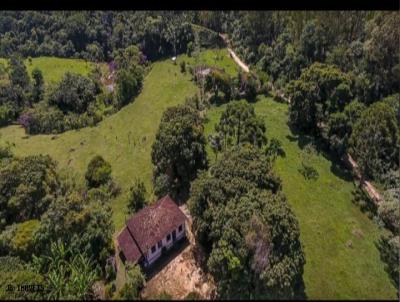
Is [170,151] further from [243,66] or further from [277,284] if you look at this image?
[243,66]

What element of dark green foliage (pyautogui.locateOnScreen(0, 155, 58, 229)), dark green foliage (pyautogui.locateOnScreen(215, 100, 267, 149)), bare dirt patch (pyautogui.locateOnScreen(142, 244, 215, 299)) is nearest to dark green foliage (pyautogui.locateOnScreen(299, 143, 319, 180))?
dark green foliage (pyautogui.locateOnScreen(215, 100, 267, 149))

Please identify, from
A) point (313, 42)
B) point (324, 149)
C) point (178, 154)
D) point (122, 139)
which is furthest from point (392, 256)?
point (122, 139)

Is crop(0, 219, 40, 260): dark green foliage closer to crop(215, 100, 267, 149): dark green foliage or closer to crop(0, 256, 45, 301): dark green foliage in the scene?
crop(0, 256, 45, 301): dark green foliage

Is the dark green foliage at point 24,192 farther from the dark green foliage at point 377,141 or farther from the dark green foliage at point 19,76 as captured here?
the dark green foliage at point 19,76

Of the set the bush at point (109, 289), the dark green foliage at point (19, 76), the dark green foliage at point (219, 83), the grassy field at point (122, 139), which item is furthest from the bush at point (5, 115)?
the bush at point (109, 289)

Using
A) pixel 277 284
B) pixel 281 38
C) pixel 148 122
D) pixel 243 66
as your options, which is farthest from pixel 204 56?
pixel 277 284

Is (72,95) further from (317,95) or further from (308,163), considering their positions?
(308,163)
